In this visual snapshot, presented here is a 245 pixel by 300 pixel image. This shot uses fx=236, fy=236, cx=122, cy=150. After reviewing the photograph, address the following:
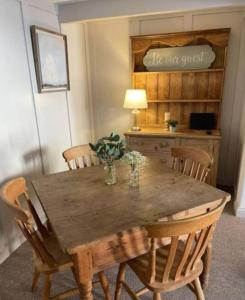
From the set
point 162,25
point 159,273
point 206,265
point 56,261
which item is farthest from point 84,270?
point 162,25

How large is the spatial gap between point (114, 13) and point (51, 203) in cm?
205

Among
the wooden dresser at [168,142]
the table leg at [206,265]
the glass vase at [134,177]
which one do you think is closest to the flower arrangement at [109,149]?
the glass vase at [134,177]

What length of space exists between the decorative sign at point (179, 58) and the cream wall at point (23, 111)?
129cm

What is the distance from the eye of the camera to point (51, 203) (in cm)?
150

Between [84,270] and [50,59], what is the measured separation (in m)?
2.19

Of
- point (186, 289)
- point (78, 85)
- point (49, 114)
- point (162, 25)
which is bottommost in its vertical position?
point (186, 289)

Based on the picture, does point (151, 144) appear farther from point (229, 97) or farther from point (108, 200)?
point (108, 200)

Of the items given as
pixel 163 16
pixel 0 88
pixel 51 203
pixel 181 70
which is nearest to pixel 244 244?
pixel 51 203

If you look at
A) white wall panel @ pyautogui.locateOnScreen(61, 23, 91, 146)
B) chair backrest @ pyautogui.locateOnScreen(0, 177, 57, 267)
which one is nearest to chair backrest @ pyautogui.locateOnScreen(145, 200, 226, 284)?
chair backrest @ pyautogui.locateOnScreen(0, 177, 57, 267)

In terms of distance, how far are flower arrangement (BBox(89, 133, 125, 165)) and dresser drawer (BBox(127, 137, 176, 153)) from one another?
1485 mm

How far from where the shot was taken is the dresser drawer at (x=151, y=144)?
3.09 meters

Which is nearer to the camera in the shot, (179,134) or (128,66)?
(179,134)

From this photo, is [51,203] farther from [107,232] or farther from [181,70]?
[181,70]

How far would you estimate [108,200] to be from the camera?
152 cm
